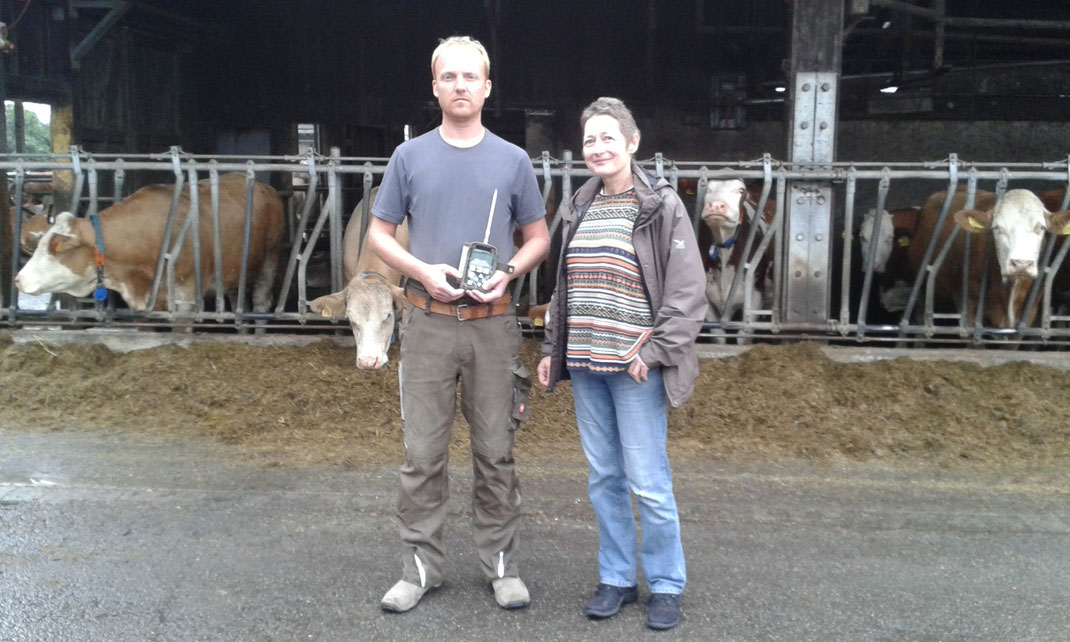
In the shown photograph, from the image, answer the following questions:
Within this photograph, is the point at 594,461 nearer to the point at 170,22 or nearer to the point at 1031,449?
the point at 1031,449

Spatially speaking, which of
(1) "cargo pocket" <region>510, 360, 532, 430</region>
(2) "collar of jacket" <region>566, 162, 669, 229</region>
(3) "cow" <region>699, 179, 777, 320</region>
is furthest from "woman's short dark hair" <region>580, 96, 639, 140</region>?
(3) "cow" <region>699, 179, 777, 320</region>

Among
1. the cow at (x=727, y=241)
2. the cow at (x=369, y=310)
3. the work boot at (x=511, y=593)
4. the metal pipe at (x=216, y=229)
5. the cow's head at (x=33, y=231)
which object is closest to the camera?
the work boot at (x=511, y=593)

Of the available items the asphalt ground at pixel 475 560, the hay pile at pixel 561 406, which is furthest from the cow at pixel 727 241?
the asphalt ground at pixel 475 560

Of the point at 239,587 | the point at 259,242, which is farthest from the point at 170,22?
the point at 239,587

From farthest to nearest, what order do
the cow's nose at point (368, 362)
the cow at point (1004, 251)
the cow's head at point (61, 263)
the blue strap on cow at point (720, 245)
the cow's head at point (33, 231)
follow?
the cow's head at point (33, 231) → the blue strap on cow at point (720, 245) → the cow's head at point (61, 263) → the cow at point (1004, 251) → the cow's nose at point (368, 362)

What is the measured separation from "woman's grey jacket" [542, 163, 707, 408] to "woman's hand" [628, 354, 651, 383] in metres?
0.02

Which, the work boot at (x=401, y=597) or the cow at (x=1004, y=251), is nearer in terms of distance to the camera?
the work boot at (x=401, y=597)

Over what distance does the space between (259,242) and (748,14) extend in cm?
649

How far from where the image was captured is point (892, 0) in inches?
310

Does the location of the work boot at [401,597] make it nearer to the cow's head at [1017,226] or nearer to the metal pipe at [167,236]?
the metal pipe at [167,236]

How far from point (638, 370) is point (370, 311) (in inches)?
107

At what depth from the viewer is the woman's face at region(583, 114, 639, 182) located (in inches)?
120

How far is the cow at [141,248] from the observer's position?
22.4 ft

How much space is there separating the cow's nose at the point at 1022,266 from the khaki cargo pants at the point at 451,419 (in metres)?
4.37
